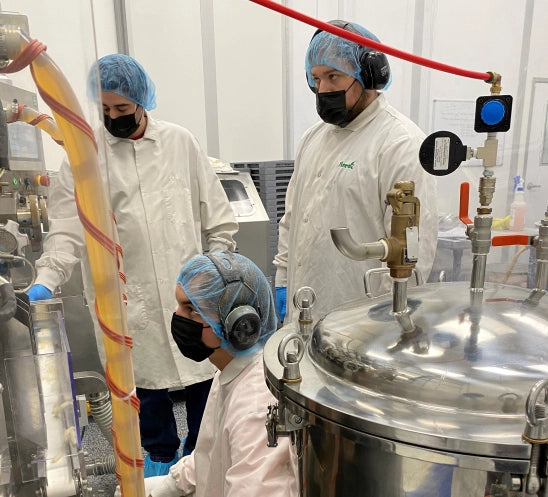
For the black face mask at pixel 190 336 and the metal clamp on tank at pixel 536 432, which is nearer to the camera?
the metal clamp on tank at pixel 536 432

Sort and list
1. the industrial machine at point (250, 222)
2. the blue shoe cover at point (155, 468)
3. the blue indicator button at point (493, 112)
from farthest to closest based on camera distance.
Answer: the industrial machine at point (250, 222)
the blue shoe cover at point (155, 468)
the blue indicator button at point (493, 112)

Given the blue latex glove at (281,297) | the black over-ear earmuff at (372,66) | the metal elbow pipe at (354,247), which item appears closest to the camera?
the metal elbow pipe at (354,247)

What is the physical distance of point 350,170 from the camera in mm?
1383

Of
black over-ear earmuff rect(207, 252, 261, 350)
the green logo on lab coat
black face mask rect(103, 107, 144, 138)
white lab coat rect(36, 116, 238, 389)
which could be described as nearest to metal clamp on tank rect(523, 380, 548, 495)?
black over-ear earmuff rect(207, 252, 261, 350)

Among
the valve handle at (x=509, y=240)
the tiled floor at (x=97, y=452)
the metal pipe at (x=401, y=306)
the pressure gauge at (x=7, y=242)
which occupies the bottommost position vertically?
the tiled floor at (x=97, y=452)

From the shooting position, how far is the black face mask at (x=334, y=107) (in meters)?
1.38

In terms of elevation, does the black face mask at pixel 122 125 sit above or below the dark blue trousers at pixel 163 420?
above

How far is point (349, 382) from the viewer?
0.61 meters

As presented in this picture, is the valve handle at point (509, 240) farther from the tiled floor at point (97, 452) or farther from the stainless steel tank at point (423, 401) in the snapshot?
the tiled floor at point (97, 452)

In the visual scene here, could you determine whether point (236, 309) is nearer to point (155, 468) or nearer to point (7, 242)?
point (7, 242)

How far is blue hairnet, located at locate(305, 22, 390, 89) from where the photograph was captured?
1.31m

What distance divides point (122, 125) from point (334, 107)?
69 centimetres

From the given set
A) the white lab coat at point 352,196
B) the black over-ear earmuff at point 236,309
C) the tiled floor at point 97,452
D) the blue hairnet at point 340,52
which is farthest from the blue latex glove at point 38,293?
the blue hairnet at point 340,52

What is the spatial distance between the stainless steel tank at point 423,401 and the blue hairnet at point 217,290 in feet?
1.16
